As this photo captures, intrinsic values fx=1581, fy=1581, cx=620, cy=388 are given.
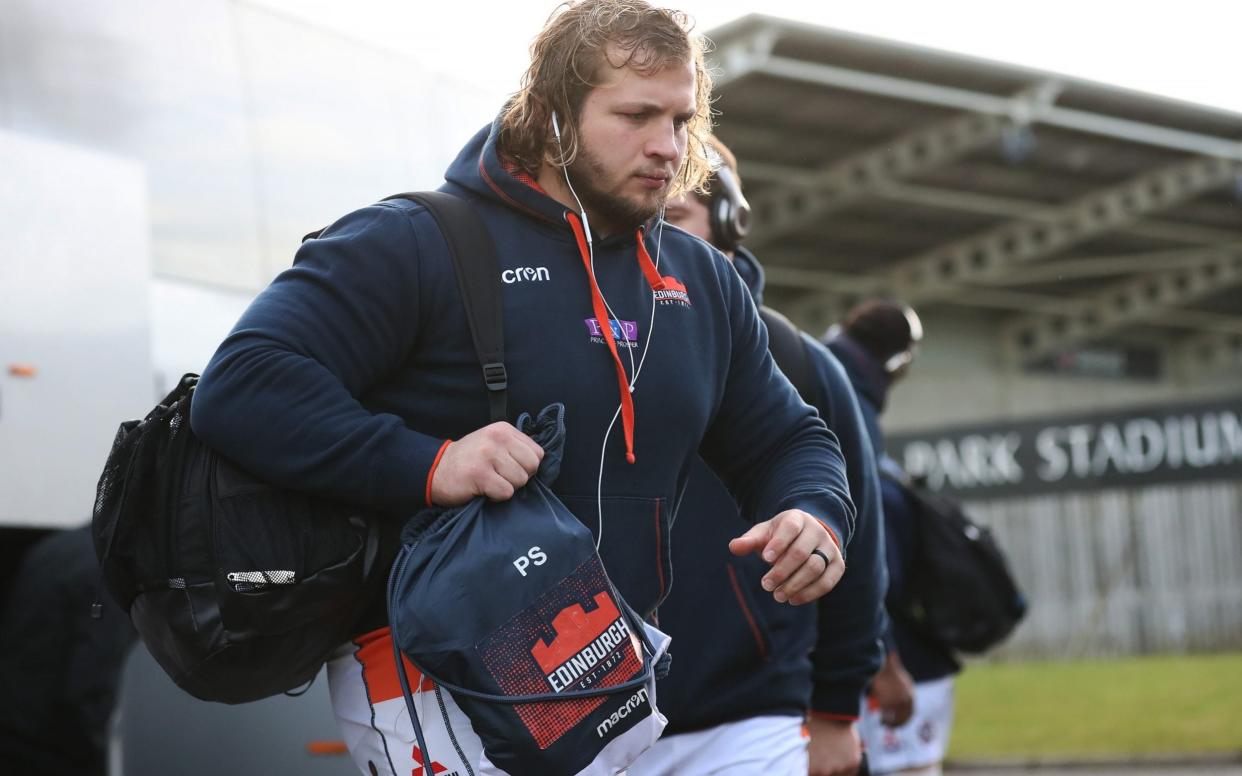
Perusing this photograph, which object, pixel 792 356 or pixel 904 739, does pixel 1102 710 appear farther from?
pixel 792 356

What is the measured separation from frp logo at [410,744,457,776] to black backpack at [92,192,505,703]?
8.6 inches

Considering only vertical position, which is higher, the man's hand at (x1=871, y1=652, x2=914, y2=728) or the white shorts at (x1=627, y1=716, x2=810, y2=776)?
the white shorts at (x1=627, y1=716, x2=810, y2=776)

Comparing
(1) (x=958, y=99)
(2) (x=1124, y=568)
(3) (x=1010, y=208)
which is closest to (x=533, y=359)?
(1) (x=958, y=99)

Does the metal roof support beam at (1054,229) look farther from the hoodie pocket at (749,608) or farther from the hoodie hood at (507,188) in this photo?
the hoodie hood at (507,188)

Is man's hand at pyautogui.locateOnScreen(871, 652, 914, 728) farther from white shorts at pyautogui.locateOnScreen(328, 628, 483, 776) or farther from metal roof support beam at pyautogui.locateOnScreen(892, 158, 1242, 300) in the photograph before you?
metal roof support beam at pyautogui.locateOnScreen(892, 158, 1242, 300)

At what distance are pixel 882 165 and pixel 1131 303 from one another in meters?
9.99

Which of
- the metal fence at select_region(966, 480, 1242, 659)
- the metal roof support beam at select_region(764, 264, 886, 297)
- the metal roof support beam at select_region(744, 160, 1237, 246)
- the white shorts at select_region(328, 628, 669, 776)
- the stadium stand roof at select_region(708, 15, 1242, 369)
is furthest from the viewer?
the metal roof support beam at select_region(764, 264, 886, 297)

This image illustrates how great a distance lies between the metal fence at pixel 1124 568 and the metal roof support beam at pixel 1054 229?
4.12 metres

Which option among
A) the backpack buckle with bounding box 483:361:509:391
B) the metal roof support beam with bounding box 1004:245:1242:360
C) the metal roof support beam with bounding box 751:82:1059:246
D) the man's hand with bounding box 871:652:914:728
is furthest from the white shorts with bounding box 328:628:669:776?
the metal roof support beam with bounding box 1004:245:1242:360

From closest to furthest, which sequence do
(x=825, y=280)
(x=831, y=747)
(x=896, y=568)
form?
(x=831, y=747) → (x=896, y=568) → (x=825, y=280)

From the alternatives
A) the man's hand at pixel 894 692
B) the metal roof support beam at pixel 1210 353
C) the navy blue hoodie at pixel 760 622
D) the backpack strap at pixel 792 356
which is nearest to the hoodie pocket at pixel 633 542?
the navy blue hoodie at pixel 760 622

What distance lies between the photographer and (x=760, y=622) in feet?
11.1

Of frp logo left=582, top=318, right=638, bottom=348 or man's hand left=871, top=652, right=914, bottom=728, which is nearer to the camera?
frp logo left=582, top=318, right=638, bottom=348

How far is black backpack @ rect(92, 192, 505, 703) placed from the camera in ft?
6.97
